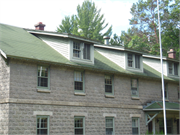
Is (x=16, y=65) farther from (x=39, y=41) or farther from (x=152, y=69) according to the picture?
(x=152, y=69)

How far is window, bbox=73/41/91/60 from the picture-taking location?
21438 millimetres

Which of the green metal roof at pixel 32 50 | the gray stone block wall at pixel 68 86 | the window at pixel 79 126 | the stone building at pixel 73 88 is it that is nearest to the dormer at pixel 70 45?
the stone building at pixel 73 88

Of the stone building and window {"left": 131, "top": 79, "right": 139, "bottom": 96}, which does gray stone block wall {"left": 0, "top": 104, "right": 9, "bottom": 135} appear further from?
window {"left": 131, "top": 79, "right": 139, "bottom": 96}

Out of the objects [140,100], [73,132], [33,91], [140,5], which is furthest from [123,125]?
[140,5]

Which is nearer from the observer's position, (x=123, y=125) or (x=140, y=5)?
(x=123, y=125)

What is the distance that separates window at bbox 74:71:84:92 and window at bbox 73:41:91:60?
1315 mm

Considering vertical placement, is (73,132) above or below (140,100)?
below

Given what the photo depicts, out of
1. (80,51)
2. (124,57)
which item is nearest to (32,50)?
(80,51)

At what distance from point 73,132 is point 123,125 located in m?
5.45

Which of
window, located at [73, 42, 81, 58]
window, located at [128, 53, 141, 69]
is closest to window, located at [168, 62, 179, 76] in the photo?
window, located at [128, 53, 141, 69]

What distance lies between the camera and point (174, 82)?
97.1ft

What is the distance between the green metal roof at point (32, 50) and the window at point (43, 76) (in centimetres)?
74

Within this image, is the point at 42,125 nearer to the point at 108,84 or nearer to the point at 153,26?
the point at 108,84

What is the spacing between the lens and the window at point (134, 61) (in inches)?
1025
